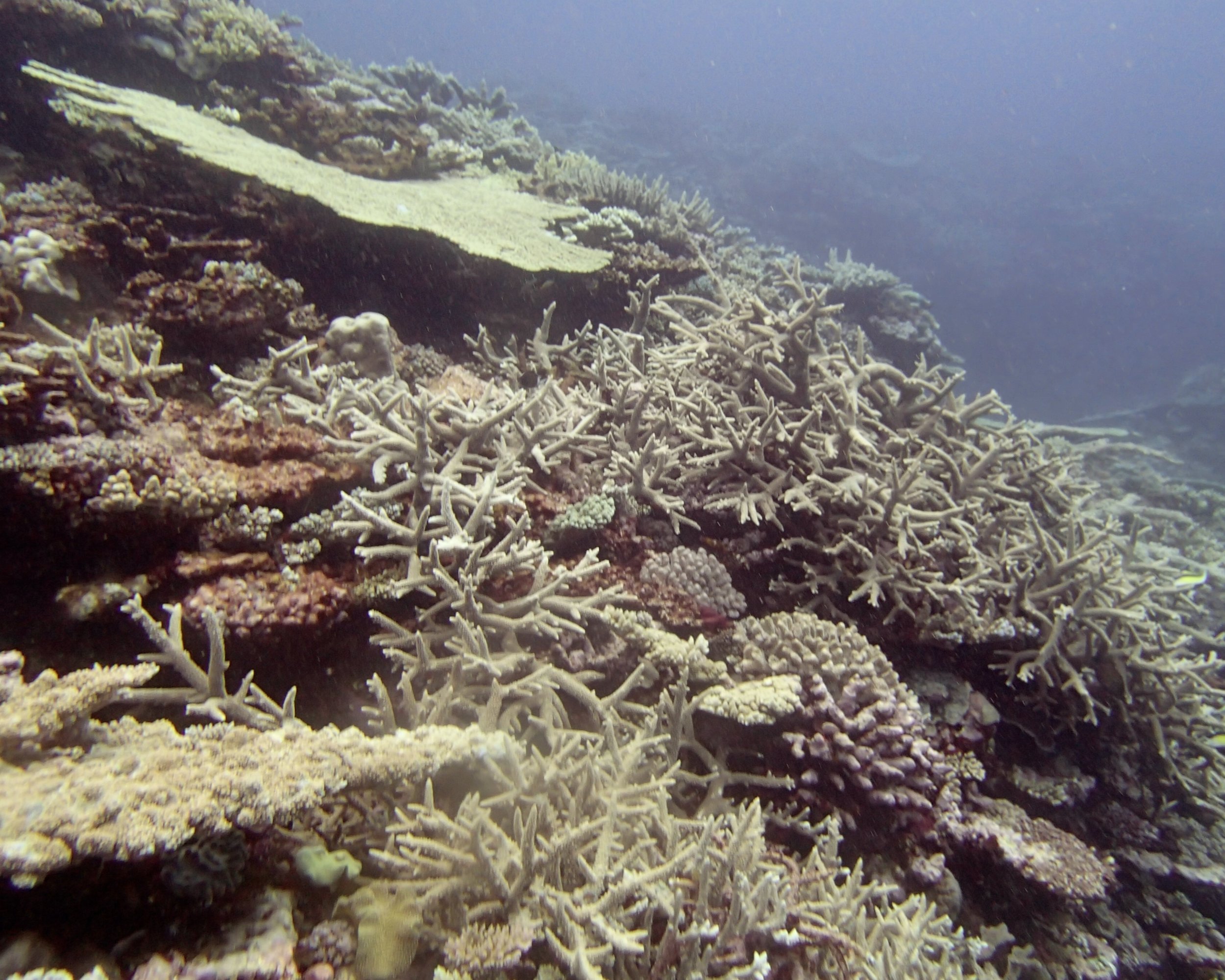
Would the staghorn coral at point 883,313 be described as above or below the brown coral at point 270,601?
above

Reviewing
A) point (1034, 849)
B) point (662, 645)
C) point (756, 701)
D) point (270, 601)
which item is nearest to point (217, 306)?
point (270, 601)

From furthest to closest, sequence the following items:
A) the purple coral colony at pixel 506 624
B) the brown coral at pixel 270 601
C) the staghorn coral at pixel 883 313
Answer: the staghorn coral at pixel 883 313
the brown coral at pixel 270 601
the purple coral colony at pixel 506 624

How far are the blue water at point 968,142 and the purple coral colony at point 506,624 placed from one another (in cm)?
2711

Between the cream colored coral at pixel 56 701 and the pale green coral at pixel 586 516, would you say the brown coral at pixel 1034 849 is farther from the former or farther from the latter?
the cream colored coral at pixel 56 701

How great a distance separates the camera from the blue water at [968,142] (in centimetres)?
3547

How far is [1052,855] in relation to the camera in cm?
344

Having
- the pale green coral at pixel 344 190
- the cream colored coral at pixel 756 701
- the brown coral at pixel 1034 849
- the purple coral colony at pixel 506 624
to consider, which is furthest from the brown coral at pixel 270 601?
the brown coral at pixel 1034 849

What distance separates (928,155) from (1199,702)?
52.3 m

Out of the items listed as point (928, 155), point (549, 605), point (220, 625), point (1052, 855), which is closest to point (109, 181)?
point (220, 625)

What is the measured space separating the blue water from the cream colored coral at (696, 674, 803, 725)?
3005cm

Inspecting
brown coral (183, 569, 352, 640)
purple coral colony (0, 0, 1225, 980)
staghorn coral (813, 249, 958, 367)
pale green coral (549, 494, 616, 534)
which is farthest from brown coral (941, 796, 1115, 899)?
staghorn coral (813, 249, 958, 367)

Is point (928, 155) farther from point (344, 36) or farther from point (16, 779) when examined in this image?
point (344, 36)

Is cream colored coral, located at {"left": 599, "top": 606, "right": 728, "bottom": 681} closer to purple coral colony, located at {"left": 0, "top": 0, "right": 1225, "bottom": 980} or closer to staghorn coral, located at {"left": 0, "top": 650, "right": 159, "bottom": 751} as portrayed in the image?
purple coral colony, located at {"left": 0, "top": 0, "right": 1225, "bottom": 980}

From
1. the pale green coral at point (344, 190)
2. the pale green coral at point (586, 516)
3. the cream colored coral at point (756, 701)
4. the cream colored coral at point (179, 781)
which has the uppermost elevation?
the pale green coral at point (344, 190)
